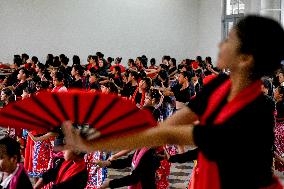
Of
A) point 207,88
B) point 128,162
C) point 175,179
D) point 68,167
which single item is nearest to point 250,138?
point 207,88

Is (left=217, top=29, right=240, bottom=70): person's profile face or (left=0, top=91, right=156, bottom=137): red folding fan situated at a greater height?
(left=217, top=29, right=240, bottom=70): person's profile face

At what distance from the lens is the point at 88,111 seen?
4.56 ft

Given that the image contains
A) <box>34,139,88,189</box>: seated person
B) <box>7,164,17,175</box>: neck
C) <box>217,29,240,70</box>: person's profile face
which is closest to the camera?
<box>217,29,240,70</box>: person's profile face

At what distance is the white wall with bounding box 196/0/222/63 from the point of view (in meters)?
16.3

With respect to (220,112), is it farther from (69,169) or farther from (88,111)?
(69,169)

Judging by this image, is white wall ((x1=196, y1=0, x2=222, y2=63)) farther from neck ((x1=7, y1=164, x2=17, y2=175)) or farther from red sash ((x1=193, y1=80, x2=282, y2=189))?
red sash ((x1=193, y1=80, x2=282, y2=189))

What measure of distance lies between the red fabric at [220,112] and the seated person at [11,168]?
56.2 inches

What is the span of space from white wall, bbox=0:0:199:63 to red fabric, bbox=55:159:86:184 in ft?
35.6

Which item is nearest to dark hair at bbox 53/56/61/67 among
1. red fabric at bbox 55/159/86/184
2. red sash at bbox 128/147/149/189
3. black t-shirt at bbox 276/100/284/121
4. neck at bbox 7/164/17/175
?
black t-shirt at bbox 276/100/284/121

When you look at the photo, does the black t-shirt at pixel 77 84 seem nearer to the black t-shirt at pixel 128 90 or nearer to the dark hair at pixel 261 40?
the black t-shirt at pixel 128 90

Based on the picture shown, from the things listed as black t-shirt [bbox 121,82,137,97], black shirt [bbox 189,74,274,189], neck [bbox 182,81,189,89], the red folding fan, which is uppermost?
the red folding fan

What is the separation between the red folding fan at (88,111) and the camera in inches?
53.2

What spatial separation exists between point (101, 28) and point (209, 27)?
3.68m

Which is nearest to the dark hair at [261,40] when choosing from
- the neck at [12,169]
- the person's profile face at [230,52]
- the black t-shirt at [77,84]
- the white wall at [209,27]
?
the person's profile face at [230,52]
